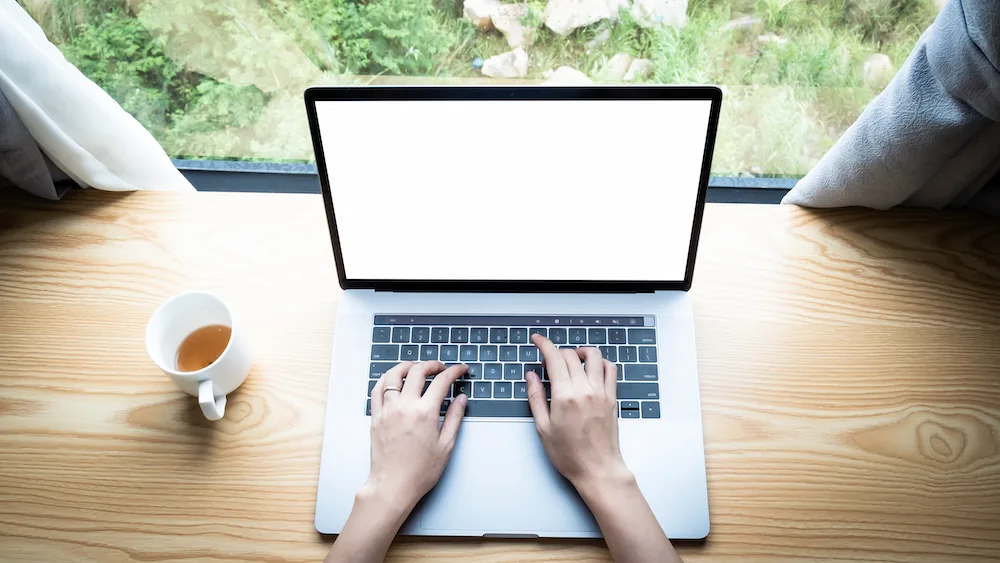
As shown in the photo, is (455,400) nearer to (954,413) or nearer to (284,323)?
(284,323)

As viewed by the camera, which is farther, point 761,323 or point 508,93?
point 761,323

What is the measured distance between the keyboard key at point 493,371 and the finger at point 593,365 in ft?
0.28

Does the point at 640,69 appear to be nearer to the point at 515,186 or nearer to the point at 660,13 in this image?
the point at 660,13

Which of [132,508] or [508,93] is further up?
[508,93]

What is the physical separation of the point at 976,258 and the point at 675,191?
1.36 ft

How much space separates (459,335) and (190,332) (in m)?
0.29

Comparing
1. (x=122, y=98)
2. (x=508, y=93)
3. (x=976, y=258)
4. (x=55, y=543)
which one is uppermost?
(x=508, y=93)

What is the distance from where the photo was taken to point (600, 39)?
1108mm

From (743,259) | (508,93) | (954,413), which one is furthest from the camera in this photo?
(743,259)

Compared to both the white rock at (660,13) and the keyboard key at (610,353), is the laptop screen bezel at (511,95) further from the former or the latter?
the white rock at (660,13)

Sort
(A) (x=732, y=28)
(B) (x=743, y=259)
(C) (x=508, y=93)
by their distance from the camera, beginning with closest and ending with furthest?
(C) (x=508, y=93), (B) (x=743, y=259), (A) (x=732, y=28)

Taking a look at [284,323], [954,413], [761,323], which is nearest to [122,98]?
[284,323]

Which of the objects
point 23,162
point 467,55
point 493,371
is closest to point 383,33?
point 467,55

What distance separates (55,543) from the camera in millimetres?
671
